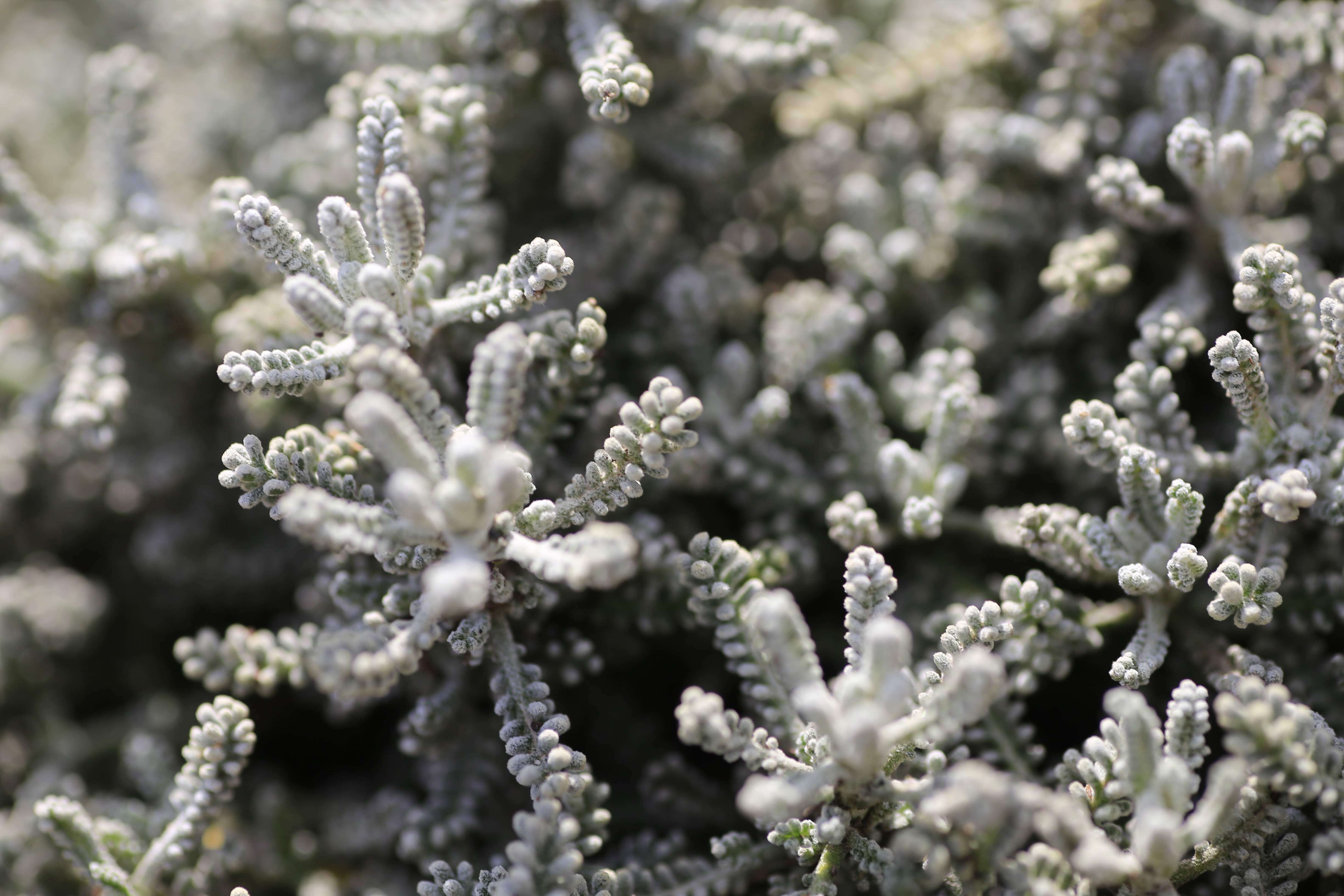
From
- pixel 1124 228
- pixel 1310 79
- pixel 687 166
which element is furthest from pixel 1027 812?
pixel 1310 79

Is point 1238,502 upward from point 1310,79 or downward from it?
downward

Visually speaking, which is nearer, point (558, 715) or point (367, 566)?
point (558, 715)

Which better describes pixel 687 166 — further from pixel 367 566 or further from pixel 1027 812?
pixel 1027 812

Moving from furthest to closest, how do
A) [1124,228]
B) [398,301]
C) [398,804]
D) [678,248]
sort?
1. [678,248]
2. [1124,228]
3. [398,804]
4. [398,301]

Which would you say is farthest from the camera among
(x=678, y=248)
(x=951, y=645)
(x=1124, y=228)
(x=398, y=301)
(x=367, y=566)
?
(x=678, y=248)

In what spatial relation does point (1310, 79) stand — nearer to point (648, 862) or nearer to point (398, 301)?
point (398, 301)

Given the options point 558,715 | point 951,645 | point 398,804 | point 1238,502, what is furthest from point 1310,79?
point 398,804

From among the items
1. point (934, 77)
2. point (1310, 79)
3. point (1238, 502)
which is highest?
point (934, 77)
